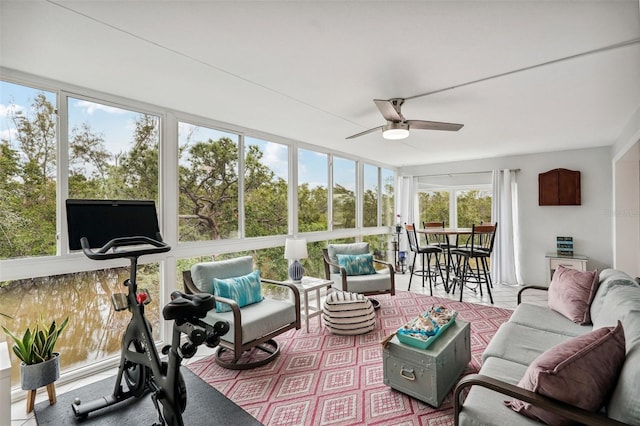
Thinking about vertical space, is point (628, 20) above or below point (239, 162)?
above

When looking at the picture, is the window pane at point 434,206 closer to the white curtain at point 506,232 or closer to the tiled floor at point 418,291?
A: the white curtain at point 506,232

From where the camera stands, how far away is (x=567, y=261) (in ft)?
16.7

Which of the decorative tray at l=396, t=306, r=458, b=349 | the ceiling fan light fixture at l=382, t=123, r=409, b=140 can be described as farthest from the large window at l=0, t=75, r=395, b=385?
the decorative tray at l=396, t=306, r=458, b=349

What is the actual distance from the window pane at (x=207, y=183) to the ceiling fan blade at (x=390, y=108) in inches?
78.9

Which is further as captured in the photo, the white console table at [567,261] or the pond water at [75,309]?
the white console table at [567,261]

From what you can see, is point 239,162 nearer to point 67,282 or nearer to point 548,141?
point 67,282

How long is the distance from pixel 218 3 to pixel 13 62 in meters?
1.75

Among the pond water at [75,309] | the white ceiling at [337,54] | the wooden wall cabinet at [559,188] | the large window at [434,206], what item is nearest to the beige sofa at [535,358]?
the white ceiling at [337,54]

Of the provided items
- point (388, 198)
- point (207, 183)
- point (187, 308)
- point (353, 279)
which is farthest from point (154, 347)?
point (388, 198)

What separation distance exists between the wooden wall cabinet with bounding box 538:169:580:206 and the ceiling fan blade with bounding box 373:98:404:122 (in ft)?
13.8

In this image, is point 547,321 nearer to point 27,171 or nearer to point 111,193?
point 111,193

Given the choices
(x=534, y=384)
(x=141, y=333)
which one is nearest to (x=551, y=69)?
(x=534, y=384)

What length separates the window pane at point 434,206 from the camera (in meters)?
6.73

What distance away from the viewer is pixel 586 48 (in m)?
1.97
